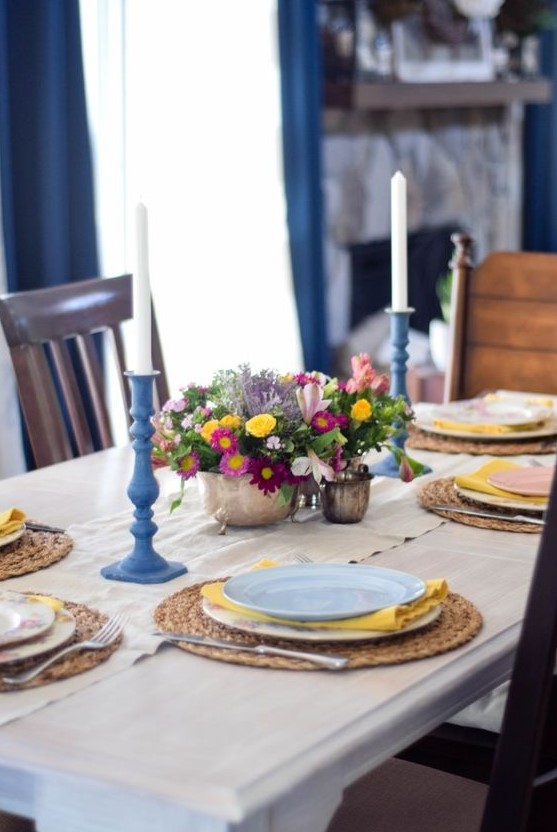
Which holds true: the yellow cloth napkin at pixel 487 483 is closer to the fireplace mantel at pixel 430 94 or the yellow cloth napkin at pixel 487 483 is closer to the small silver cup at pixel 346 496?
the small silver cup at pixel 346 496

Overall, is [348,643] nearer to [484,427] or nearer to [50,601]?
[50,601]

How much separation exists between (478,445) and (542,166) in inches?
161

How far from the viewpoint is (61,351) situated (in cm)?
219

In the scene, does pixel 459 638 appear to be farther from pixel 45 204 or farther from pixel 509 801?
pixel 45 204

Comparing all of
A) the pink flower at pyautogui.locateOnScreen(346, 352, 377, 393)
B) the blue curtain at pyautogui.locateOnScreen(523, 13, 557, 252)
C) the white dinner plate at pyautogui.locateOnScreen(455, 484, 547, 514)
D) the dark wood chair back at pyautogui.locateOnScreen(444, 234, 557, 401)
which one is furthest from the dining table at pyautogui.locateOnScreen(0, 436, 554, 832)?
the blue curtain at pyautogui.locateOnScreen(523, 13, 557, 252)

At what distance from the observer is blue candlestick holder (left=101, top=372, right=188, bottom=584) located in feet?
4.70

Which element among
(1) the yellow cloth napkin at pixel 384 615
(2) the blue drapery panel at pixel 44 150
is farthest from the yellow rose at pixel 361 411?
(2) the blue drapery panel at pixel 44 150

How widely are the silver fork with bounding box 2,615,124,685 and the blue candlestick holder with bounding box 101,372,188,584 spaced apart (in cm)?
13

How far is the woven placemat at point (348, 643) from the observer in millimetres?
1180

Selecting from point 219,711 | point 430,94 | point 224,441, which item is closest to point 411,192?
Result: point 430,94

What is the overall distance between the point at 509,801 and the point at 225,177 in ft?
9.44

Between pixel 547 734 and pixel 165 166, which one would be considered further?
pixel 165 166

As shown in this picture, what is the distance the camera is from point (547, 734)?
1212mm

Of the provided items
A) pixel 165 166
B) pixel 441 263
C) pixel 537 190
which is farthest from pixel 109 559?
pixel 537 190
